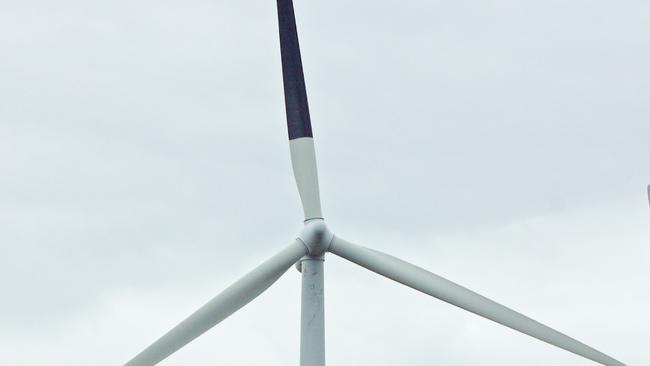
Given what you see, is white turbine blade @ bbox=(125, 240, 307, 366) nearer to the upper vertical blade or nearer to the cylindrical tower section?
the cylindrical tower section

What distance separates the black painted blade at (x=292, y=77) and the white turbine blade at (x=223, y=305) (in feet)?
12.4

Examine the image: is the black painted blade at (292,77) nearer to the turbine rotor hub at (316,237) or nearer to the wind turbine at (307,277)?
the wind turbine at (307,277)

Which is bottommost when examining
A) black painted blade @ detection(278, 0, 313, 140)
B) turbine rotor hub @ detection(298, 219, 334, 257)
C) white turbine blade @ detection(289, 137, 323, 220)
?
turbine rotor hub @ detection(298, 219, 334, 257)

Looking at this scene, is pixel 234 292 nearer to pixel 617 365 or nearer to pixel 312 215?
pixel 312 215

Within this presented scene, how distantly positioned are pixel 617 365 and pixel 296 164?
40.2 ft

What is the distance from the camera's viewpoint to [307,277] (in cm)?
3391

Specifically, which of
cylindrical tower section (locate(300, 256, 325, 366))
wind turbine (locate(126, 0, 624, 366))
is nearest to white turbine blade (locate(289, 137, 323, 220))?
wind turbine (locate(126, 0, 624, 366))

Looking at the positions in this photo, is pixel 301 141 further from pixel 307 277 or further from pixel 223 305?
pixel 223 305

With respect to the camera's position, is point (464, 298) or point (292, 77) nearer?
point (292, 77)

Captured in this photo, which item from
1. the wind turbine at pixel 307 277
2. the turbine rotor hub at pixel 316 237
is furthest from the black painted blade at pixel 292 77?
the turbine rotor hub at pixel 316 237

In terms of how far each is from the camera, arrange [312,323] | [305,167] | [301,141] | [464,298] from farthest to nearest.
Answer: [464,298] → [305,167] → [301,141] → [312,323]

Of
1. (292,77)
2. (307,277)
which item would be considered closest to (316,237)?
(307,277)

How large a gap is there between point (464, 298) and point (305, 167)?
6.72 metres

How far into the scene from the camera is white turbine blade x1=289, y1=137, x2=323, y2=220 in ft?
114
